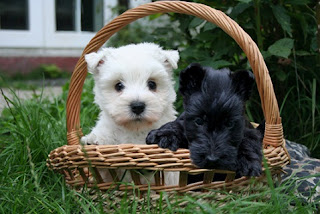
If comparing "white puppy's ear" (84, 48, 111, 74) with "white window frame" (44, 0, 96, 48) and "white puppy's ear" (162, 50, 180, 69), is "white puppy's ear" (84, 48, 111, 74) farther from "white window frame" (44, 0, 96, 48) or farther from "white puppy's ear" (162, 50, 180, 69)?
"white window frame" (44, 0, 96, 48)

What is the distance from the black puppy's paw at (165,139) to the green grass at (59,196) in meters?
0.24

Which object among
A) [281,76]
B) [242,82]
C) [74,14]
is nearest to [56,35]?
[74,14]

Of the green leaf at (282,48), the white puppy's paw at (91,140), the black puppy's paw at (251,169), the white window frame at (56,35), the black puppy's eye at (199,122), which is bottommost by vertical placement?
the white window frame at (56,35)

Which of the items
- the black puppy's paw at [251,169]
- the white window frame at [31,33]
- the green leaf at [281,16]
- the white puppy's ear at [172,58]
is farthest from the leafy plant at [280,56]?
the white window frame at [31,33]

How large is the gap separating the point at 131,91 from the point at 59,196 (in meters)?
0.78

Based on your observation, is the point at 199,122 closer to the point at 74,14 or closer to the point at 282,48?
the point at 282,48

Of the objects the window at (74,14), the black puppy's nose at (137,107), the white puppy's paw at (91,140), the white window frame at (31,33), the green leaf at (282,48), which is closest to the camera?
the black puppy's nose at (137,107)

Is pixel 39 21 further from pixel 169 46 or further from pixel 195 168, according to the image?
pixel 195 168

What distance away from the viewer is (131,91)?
226 cm


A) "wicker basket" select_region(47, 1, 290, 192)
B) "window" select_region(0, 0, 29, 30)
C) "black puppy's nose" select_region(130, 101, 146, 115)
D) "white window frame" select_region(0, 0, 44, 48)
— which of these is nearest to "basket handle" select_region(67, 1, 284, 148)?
"wicker basket" select_region(47, 1, 290, 192)

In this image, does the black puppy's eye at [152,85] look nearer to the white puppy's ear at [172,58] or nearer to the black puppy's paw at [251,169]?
the white puppy's ear at [172,58]

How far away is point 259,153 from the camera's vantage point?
198 centimetres

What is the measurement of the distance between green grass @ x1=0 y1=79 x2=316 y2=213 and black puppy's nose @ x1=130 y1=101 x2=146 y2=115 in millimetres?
465

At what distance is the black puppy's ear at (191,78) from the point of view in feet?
6.44
